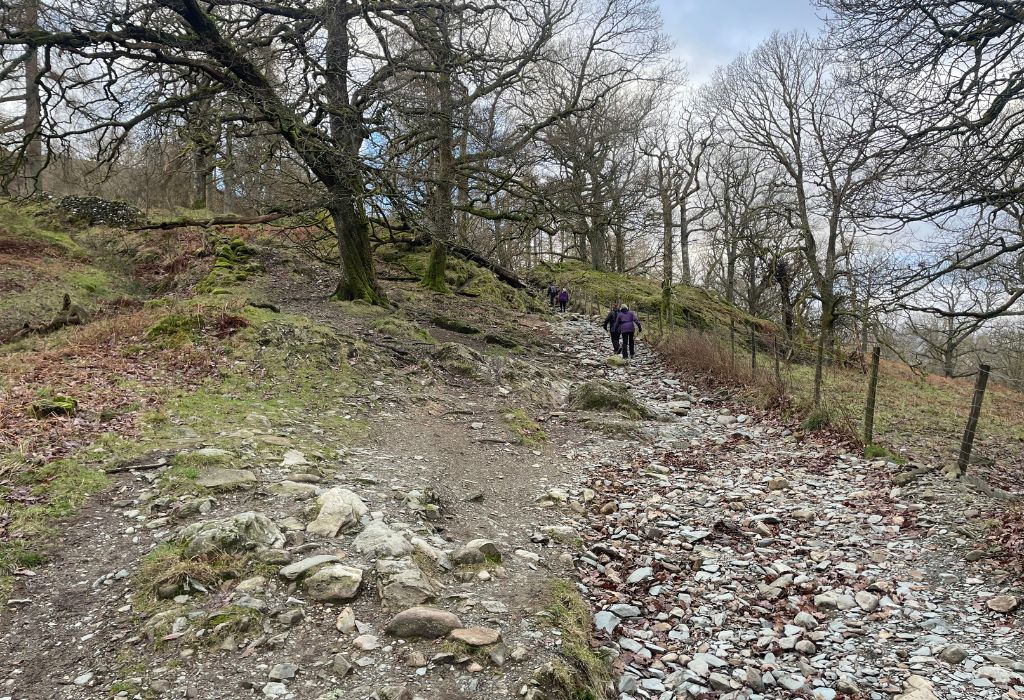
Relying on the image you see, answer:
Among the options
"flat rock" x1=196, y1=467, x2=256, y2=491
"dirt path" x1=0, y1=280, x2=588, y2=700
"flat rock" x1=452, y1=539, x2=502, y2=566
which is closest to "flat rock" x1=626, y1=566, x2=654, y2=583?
"dirt path" x1=0, y1=280, x2=588, y2=700

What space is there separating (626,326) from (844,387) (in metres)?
5.90

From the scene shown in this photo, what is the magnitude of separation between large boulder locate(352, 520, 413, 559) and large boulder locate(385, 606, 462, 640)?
74 cm

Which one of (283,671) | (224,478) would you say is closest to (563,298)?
(224,478)

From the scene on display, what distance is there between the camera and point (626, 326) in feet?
56.0

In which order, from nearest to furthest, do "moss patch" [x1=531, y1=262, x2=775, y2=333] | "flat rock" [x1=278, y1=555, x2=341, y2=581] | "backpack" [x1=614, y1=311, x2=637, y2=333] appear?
"flat rock" [x1=278, y1=555, x2=341, y2=581] < "backpack" [x1=614, y1=311, x2=637, y2=333] < "moss patch" [x1=531, y1=262, x2=775, y2=333]

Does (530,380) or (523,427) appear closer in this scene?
(523,427)

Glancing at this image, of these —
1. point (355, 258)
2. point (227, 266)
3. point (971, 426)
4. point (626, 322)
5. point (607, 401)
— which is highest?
point (355, 258)

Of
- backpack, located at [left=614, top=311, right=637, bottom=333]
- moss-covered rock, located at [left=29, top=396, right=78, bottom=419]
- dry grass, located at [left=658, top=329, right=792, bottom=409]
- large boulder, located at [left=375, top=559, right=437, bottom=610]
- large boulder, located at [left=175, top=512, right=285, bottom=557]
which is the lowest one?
large boulder, located at [left=375, top=559, right=437, bottom=610]

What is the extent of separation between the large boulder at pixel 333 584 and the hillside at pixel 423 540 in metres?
0.02

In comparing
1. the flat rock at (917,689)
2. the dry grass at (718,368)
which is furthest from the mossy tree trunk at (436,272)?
the flat rock at (917,689)

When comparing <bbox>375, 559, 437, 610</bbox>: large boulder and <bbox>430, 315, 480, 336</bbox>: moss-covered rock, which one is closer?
<bbox>375, 559, 437, 610</bbox>: large boulder

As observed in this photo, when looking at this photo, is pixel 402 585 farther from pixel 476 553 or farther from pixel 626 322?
pixel 626 322

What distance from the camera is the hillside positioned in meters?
3.51

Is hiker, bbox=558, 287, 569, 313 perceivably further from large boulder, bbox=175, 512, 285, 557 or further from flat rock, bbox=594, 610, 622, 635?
large boulder, bbox=175, 512, 285, 557
